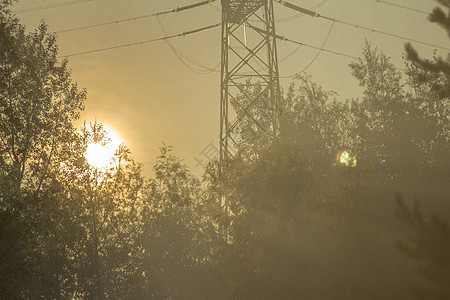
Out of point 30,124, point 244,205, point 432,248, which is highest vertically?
point 30,124

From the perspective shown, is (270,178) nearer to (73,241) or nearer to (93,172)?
(93,172)

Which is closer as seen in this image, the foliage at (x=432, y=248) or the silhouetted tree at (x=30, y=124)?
the foliage at (x=432, y=248)

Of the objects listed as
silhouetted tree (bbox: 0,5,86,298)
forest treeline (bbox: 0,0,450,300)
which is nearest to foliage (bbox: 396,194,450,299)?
forest treeline (bbox: 0,0,450,300)

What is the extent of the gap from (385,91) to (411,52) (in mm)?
32067

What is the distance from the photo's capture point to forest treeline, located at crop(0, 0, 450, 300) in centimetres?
1881

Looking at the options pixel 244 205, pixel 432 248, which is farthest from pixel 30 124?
pixel 432 248

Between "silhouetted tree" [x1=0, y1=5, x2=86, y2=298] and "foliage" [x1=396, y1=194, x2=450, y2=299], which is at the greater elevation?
"silhouetted tree" [x1=0, y1=5, x2=86, y2=298]

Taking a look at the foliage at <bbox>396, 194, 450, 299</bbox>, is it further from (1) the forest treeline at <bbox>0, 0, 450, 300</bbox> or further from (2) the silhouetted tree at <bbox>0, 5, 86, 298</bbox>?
(2) the silhouetted tree at <bbox>0, 5, 86, 298</bbox>

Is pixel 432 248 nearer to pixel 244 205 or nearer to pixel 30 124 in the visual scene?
pixel 244 205

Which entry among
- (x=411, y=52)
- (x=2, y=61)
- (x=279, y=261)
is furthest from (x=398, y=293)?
(x=2, y=61)

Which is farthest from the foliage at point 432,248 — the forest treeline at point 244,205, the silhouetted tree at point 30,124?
the silhouetted tree at point 30,124

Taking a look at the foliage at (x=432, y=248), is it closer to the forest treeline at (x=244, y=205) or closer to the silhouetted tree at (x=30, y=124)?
the forest treeline at (x=244, y=205)

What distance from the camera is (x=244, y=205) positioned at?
2147 cm

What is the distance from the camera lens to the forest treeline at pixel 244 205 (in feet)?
Result: 61.7
